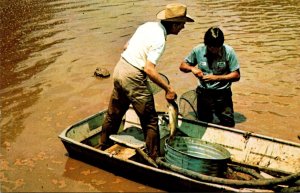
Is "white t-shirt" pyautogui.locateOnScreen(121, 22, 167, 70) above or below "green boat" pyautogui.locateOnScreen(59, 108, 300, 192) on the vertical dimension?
above

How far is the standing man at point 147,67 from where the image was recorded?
5.76 m

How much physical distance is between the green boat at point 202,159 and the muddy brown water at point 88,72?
384mm

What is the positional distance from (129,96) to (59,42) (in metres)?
9.60

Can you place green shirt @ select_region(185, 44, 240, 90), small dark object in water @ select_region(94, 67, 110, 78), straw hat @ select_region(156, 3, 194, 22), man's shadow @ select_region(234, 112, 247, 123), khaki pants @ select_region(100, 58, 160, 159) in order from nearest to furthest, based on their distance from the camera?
1. straw hat @ select_region(156, 3, 194, 22)
2. khaki pants @ select_region(100, 58, 160, 159)
3. green shirt @ select_region(185, 44, 240, 90)
4. man's shadow @ select_region(234, 112, 247, 123)
5. small dark object in water @ select_region(94, 67, 110, 78)

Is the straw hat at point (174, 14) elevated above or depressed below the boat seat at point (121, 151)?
above

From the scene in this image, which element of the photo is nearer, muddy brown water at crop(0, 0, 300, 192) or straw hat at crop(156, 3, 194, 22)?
straw hat at crop(156, 3, 194, 22)

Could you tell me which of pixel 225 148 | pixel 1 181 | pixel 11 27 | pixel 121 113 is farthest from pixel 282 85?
pixel 11 27

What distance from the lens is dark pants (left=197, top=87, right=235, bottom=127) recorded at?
23.0 ft

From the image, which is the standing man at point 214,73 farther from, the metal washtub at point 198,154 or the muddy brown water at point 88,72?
the muddy brown water at point 88,72

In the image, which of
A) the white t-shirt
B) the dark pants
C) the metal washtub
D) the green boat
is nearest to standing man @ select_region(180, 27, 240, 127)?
the dark pants

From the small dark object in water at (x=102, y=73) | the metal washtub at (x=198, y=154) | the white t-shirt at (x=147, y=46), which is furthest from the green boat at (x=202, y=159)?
the small dark object in water at (x=102, y=73)

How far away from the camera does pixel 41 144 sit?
7.84 meters

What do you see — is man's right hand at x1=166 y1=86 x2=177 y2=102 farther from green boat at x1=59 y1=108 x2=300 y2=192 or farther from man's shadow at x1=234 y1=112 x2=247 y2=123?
man's shadow at x1=234 y1=112 x2=247 y2=123

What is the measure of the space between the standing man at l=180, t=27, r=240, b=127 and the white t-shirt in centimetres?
107
